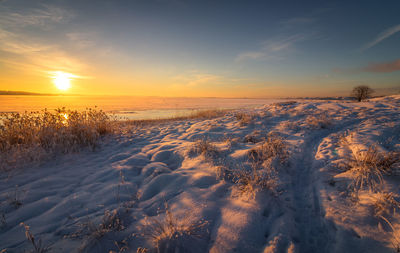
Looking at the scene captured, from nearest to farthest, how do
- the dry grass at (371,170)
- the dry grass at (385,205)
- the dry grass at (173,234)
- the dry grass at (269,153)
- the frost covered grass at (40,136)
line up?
the dry grass at (173,234)
the dry grass at (385,205)
the dry grass at (371,170)
the dry grass at (269,153)
the frost covered grass at (40,136)

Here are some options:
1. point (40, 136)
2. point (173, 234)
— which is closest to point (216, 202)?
point (173, 234)

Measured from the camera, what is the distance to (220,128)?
6.07m

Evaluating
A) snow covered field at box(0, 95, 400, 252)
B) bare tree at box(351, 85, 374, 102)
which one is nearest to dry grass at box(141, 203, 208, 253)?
snow covered field at box(0, 95, 400, 252)

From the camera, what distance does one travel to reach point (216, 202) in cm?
207

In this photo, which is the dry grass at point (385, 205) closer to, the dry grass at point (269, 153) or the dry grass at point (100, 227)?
the dry grass at point (269, 153)

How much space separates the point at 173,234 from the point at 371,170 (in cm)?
280

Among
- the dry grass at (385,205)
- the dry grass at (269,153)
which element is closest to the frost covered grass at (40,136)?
the dry grass at (269,153)

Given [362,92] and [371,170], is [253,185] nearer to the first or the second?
[371,170]

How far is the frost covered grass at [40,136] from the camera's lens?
3416mm

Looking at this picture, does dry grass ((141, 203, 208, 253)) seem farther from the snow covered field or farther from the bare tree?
the bare tree

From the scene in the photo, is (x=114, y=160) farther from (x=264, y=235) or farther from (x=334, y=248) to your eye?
(x=334, y=248)

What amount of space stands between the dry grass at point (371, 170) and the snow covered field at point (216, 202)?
1 centimetres

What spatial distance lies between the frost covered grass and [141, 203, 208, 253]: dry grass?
351cm

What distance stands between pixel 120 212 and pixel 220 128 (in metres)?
4.60
